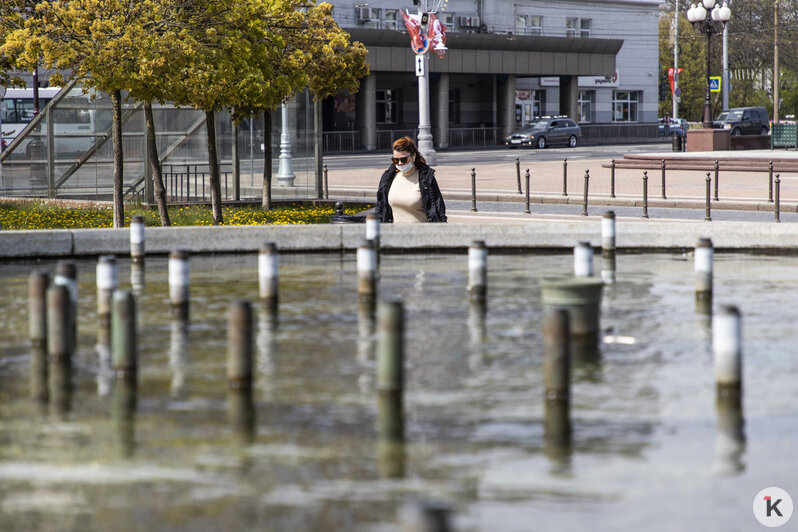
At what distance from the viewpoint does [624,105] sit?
8112 centimetres

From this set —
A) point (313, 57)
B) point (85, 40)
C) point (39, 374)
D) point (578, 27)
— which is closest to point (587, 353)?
point (39, 374)

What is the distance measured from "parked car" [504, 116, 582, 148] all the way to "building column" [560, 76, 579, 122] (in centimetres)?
873

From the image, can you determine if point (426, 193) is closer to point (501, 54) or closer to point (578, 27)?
point (501, 54)

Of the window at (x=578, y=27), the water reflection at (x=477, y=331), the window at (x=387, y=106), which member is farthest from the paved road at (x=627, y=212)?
the window at (x=578, y=27)

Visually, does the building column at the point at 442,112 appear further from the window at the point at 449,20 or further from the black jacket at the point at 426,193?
the black jacket at the point at 426,193

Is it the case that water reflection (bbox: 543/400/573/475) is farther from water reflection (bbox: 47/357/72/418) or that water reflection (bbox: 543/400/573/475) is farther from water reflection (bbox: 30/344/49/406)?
water reflection (bbox: 30/344/49/406)

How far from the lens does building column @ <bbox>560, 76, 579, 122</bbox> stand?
7169 cm

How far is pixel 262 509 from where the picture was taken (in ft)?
18.2

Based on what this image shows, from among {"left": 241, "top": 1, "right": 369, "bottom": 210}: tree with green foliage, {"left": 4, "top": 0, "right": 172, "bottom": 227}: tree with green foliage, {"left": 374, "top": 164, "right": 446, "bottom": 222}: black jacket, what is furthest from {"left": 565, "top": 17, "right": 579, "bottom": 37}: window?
{"left": 374, "top": 164, "right": 446, "bottom": 222}: black jacket

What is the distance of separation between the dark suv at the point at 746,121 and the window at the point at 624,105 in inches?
876

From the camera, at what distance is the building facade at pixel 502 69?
204ft

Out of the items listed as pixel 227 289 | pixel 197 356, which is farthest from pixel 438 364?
pixel 227 289

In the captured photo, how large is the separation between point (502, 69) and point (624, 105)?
17.2 metres

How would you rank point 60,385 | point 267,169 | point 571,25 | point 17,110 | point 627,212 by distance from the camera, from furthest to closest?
point 571,25 → point 17,110 → point 627,212 → point 267,169 → point 60,385
